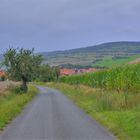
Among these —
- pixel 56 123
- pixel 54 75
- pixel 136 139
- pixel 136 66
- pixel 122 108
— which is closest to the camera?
pixel 136 139

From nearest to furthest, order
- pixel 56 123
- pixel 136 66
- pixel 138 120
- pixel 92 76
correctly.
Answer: pixel 138 120 < pixel 56 123 < pixel 136 66 < pixel 92 76

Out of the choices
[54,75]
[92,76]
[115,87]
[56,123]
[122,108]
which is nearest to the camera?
[56,123]

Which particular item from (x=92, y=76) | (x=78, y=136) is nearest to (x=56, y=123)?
(x=78, y=136)

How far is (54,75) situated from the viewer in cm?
17200

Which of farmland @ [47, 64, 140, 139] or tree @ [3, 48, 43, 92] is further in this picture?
tree @ [3, 48, 43, 92]

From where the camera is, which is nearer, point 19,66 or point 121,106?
point 121,106

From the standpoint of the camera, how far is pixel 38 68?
69062 mm

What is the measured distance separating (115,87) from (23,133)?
31.0m

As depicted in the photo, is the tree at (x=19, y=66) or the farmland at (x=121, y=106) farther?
the tree at (x=19, y=66)

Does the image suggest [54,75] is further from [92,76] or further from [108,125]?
[108,125]

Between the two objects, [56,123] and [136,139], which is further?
[56,123]

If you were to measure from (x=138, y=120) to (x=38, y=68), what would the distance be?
49647 mm

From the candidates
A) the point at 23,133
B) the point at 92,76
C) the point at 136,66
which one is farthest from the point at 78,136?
the point at 92,76

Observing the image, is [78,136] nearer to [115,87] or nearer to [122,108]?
[122,108]
